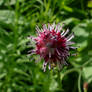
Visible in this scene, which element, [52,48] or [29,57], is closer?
[52,48]

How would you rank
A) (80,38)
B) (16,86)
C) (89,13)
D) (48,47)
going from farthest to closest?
(89,13) → (80,38) → (16,86) → (48,47)

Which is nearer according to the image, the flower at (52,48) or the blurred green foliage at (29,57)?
the flower at (52,48)

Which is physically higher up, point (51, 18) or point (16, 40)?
point (51, 18)

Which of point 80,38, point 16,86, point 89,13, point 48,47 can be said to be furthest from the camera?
point 89,13

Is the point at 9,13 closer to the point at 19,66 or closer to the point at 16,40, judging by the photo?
the point at 16,40

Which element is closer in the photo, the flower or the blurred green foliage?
the flower

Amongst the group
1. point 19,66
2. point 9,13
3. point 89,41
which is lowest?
point 19,66

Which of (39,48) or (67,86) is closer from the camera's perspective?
(39,48)

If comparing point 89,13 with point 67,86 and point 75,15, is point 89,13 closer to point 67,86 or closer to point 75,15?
point 75,15

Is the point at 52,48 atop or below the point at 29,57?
atop

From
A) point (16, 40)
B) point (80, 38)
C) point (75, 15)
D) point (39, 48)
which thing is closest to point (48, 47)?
point (39, 48)

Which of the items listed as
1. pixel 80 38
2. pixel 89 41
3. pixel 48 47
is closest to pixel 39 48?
pixel 48 47
